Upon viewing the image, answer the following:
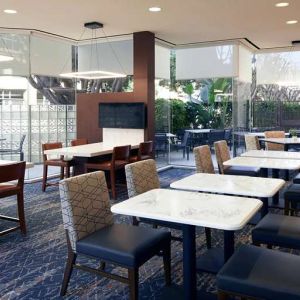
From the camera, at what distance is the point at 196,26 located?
7031 millimetres

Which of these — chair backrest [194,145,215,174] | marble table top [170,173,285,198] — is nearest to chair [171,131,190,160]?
chair backrest [194,145,215,174]

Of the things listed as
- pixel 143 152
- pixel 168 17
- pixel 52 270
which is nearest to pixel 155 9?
pixel 168 17

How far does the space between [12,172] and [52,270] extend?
1206 mm

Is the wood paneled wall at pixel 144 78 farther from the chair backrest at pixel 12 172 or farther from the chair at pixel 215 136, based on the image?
the chair backrest at pixel 12 172

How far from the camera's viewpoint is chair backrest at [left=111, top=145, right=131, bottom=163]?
19.0 feet

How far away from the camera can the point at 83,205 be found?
8.91ft

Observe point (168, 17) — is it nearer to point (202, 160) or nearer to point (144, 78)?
point (144, 78)

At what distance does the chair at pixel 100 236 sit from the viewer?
7.88ft

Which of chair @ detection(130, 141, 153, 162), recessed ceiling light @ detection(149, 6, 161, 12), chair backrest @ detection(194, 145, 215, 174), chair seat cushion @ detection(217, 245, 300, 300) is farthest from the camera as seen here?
chair @ detection(130, 141, 153, 162)

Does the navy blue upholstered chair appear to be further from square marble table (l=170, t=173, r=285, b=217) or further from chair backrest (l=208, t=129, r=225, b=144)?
chair backrest (l=208, t=129, r=225, b=144)

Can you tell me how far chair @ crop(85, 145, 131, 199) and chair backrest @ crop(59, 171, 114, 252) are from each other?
280 cm

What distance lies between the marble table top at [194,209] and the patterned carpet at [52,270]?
2.54 ft

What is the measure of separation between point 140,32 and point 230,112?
9.22 ft

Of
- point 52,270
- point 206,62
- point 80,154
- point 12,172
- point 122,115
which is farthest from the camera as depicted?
point 206,62
